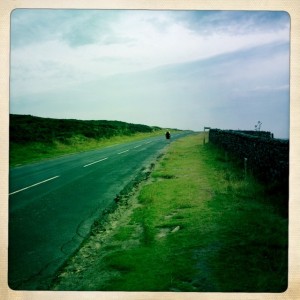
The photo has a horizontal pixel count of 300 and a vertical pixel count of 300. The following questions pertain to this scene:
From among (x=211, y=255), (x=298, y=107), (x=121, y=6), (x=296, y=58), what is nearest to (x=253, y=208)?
(x=211, y=255)

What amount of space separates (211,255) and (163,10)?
3.55 meters

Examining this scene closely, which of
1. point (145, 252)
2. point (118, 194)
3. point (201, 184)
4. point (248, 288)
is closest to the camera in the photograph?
point (248, 288)

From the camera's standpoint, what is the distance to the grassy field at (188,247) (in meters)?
4.15

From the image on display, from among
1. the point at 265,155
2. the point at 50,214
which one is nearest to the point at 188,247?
the point at 50,214

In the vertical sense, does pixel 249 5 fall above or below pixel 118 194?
above

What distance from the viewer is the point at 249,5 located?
455cm

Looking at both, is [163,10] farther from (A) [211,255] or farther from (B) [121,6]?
(A) [211,255]

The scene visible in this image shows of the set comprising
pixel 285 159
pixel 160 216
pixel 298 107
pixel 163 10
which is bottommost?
pixel 160 216

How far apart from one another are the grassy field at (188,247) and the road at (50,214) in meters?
0.31

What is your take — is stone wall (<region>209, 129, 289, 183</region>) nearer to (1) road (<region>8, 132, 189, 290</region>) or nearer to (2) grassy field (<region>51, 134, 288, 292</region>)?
(2) grassy field (<region>51, 134, 288, 292</region>)

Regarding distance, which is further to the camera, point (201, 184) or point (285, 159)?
point (201, 184)

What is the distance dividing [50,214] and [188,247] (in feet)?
10.2

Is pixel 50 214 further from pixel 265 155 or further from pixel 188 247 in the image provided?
pixel 265 155

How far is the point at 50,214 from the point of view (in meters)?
6.65
